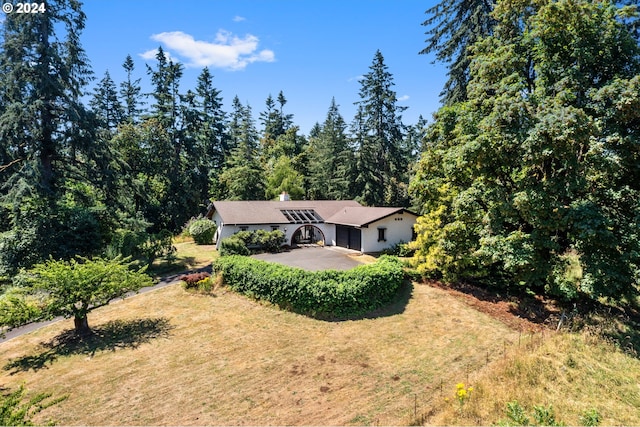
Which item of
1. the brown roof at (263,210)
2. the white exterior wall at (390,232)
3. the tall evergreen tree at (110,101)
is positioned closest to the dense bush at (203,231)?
the brown roof at (263,210)

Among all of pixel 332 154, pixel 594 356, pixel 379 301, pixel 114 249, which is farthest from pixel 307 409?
pixel 332 154

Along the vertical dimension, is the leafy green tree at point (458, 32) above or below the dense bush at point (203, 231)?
above

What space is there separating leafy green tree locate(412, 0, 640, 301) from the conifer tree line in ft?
73.1

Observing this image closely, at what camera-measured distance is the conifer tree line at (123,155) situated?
1820 cm

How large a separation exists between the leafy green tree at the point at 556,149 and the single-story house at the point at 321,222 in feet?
32.2

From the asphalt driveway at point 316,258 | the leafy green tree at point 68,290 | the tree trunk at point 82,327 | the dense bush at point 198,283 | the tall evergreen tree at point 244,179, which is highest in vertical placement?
the tall evergreen tree at point 244,179

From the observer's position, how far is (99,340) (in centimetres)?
1277

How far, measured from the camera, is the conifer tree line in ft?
59.7

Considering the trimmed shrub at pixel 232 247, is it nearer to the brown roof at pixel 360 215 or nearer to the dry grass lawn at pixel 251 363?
the dry grass lawn at pixel 251 363

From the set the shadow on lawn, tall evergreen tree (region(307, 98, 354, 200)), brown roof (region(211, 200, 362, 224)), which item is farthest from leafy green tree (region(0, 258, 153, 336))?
tall evergreen tree (region(307, 98, 354, 200))

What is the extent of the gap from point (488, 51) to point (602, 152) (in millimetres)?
8301

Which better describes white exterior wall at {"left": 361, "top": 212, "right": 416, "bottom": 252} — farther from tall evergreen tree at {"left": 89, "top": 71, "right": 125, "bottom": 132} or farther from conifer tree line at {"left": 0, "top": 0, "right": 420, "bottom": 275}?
tall evergreen tree at {"left": 89, "top": 71, "right": 125, "bottom": 132}

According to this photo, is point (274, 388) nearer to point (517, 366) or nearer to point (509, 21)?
point (517, 366)

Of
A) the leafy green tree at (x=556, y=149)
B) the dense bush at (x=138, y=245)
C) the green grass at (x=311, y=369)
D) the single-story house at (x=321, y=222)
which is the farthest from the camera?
the single-story house at (x=321, y=222)
